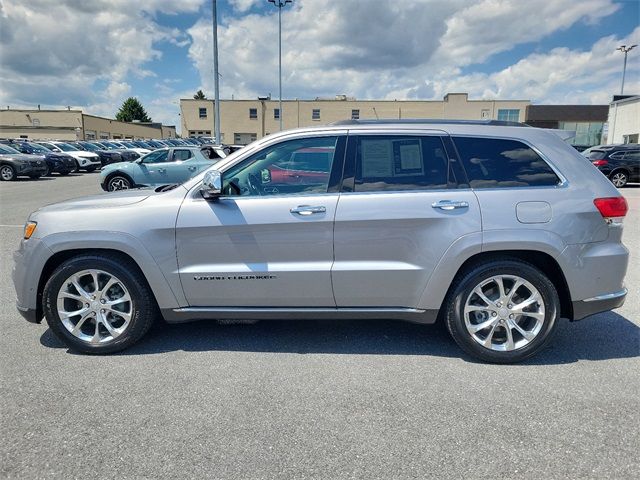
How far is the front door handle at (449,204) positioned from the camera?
3189mm

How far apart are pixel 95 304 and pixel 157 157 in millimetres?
11629

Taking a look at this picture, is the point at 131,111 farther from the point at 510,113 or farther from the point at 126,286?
the point at 126,286

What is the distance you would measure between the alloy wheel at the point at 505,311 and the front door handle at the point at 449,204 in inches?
24.5

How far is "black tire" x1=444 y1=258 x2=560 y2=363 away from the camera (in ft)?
10.6

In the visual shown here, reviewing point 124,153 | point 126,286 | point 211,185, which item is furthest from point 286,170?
point 124,153

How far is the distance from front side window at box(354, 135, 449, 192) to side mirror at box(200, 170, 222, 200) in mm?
1053

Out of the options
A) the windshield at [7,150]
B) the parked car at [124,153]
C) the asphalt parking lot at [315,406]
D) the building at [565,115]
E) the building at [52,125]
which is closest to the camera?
the asphalt parking lot at [315,406]

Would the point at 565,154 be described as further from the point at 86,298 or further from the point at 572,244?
the point at 86,298

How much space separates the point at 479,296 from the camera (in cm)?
331

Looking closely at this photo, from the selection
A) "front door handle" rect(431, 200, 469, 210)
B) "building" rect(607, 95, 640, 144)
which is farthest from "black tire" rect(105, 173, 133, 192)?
"building" rect(607, 95, 640, 144)

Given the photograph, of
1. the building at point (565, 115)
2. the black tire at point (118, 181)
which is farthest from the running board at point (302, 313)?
the building at point (565, 115)

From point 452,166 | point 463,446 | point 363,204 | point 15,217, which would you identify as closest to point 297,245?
point 363,204

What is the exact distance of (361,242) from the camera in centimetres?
323

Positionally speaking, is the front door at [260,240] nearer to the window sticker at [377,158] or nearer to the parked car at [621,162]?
the window sticker at [377,158]
